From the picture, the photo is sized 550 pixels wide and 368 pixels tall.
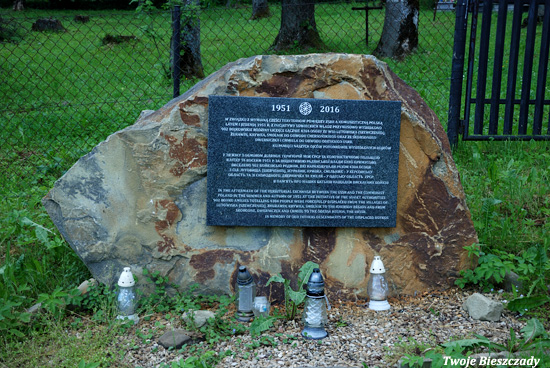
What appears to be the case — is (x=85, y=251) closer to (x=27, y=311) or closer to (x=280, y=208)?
(x=27, y=311)

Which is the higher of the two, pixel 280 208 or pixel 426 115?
pixel 426 115

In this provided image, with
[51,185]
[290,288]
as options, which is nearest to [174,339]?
[290,288]

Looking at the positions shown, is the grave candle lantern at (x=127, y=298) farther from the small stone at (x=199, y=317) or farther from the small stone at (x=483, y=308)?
the small stone at (x=483, y=308)

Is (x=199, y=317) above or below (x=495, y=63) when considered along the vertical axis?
below

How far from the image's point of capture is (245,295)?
11.6 feet

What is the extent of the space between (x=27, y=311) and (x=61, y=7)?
89.6 feet

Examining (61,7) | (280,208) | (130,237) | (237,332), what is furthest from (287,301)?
(61,7)

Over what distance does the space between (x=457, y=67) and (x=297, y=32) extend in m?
6.76

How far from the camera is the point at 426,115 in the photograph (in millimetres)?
3900

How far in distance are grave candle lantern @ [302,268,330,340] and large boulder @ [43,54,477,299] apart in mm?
405

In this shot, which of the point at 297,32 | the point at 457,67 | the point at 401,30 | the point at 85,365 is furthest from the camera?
the point at 297,32

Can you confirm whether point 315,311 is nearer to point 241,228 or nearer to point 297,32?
point 241,228

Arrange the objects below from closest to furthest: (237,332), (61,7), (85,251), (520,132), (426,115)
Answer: (237,332) < (85,251) < (426,115) < (520,132) < (61,7)

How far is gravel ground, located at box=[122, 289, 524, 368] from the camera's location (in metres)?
3.06
